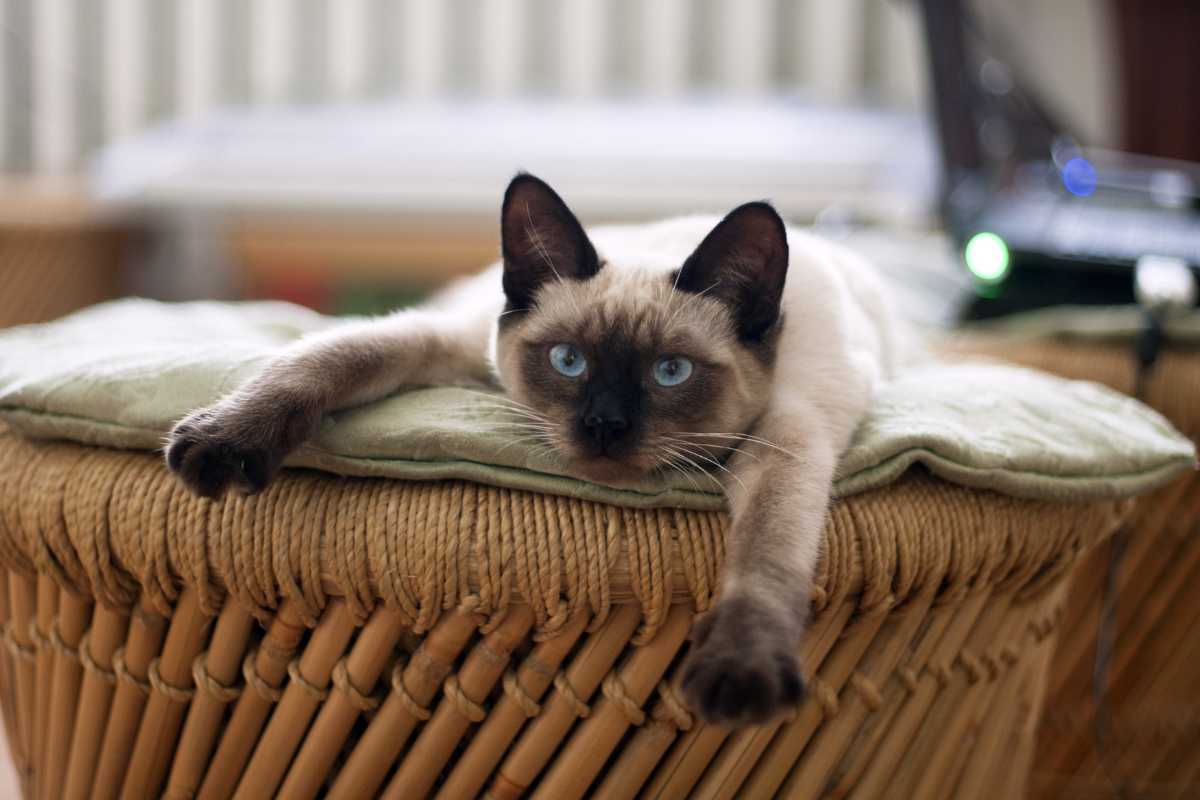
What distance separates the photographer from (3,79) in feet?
12.2

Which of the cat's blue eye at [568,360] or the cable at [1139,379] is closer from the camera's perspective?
the cat's blue eye at [568,360]

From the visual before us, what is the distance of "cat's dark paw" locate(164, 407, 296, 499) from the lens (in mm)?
871

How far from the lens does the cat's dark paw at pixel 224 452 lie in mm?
871

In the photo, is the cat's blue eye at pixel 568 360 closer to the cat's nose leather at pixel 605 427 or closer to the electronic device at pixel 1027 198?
the cat's nose leather at pixel 605 427

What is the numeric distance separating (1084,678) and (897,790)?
0.58m

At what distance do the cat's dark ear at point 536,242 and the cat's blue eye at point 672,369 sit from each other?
0.45 ft

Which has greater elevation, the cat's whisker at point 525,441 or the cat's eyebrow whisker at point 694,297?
the cat's eyebrow whisker at point 694,297

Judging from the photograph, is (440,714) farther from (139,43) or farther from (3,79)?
(3,79)

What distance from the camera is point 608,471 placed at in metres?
0.92

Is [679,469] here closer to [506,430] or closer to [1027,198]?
[506,430]

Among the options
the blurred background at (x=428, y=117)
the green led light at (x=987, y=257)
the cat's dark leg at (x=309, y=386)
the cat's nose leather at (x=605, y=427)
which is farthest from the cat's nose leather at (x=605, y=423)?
the blurred background at (x=428, y=117)

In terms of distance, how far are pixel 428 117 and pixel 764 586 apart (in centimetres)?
294

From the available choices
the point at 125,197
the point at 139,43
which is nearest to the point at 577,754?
the point at 125,197

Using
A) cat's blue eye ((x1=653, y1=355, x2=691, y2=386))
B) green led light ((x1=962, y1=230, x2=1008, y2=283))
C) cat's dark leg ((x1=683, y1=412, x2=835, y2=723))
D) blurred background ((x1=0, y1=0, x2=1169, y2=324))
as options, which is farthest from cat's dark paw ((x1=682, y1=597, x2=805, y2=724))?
blurred background ((x1=0, y1=0, x2=1169, y2=324))
